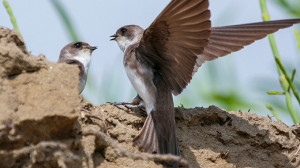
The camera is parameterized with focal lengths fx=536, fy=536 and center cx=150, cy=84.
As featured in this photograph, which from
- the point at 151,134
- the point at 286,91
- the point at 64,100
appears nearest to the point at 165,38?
the point at 151,134

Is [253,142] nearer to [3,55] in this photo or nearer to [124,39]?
[124,39]

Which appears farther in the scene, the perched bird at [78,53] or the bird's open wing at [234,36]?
the perched bird at [78,53]

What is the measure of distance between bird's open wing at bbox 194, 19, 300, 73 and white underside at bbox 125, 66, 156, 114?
26.6 inches

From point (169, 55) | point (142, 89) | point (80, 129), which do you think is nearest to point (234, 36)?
point (169, 55)

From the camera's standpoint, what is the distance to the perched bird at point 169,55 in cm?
374

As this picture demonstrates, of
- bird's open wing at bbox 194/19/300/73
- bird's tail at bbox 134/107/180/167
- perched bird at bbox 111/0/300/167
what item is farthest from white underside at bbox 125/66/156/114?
bird's open wing at bbox 194/19/300/73

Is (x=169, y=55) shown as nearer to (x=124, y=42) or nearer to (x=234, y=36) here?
(x=234, y=36)

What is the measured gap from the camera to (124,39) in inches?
206

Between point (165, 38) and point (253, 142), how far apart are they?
1.12 metres

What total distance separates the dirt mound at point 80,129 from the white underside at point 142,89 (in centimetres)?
10

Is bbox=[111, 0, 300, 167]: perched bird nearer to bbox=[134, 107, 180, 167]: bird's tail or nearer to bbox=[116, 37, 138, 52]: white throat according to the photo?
bbox=[134, 107, 180, 167]: bird's tail

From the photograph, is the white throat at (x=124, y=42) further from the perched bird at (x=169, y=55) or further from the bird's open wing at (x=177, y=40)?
the bird's open wing at (x=177, y=40)

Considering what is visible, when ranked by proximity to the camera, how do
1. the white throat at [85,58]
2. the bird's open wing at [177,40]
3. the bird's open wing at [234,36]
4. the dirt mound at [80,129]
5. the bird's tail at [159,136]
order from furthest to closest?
the white throat at [85,58] < the bird's open wing at [234,36] < the bird's tail at [159,136] < the bird's open wing at [177,40] < the dirt mound at [80,129]

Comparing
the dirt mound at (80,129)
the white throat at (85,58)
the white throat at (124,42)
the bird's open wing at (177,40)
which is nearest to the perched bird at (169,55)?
the bird's open wing at (177,40)
